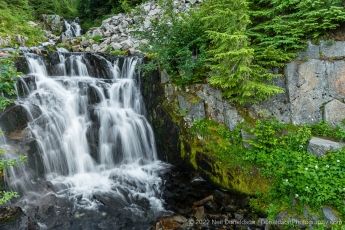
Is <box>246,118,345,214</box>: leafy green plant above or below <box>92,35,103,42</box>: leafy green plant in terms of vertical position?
below

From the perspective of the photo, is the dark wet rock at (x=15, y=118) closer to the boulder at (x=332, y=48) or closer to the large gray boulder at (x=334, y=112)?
the large gray boulder at (x=334, y=112)

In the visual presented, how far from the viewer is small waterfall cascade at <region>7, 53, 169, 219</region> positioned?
23.0ft

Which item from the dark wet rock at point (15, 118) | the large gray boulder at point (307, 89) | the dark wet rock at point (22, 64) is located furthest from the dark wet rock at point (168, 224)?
the dark wet rock at point (22, 64)

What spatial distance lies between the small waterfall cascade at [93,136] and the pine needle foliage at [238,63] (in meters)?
4.18

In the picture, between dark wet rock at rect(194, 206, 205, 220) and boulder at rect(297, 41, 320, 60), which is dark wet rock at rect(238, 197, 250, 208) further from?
boulder at rect(297, 41, 320, 60)

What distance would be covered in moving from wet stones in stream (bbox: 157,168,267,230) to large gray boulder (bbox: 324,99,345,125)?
121 inches

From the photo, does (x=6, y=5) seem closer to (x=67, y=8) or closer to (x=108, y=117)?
(x=67, y=8)

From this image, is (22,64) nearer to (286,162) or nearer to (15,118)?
(15,118)

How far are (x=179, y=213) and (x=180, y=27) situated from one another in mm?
6120

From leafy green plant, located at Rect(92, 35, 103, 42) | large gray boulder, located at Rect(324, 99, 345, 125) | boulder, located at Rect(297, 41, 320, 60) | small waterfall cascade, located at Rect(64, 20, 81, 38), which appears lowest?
large gray boulder, located at Rect(324, 99, 345, 125)

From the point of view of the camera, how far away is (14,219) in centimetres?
536

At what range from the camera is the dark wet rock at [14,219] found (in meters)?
5.17

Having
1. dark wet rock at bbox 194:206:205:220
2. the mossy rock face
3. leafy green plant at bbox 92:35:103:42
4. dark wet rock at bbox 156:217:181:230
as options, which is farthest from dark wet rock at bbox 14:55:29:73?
dark wet rock at bbox 194:206:205:220

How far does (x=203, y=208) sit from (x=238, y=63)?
4.18 m
